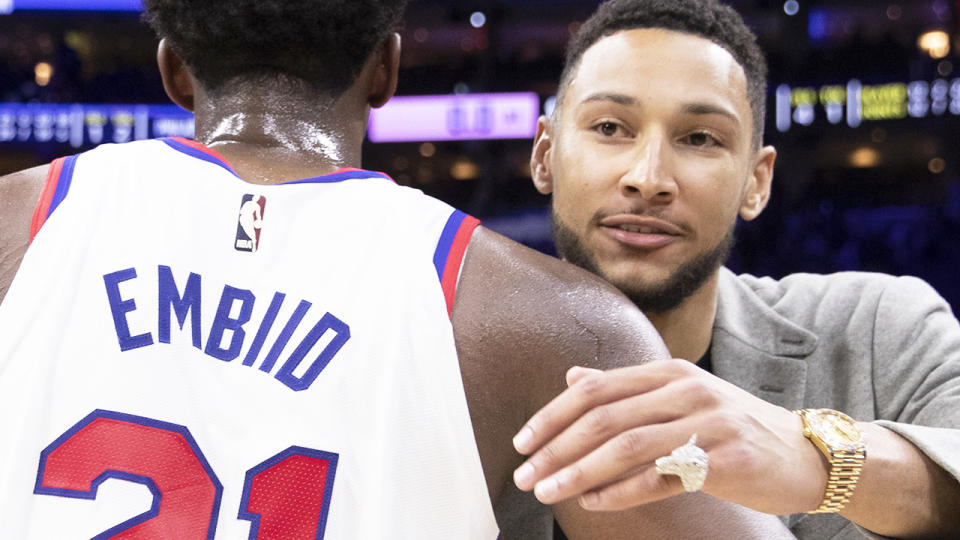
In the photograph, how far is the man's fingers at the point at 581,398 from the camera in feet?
3.25

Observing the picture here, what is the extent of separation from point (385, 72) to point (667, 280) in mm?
917

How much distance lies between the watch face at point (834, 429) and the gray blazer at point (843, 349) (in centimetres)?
66

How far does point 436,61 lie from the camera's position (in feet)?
41.8

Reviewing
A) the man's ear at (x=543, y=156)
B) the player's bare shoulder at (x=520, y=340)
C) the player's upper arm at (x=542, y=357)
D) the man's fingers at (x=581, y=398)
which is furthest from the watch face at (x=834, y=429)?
the man's ear at (x=543, y=156)

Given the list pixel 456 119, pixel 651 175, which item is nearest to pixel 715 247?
pixel 651 175

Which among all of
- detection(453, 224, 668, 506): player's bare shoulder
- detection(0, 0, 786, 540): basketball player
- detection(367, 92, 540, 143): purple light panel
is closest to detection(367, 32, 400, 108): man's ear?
detection(0, 0, 786, 540): basketball player

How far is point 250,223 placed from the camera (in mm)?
1168

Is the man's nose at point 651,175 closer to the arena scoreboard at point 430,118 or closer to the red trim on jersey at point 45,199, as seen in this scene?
the red trim on jersey at point 45,199

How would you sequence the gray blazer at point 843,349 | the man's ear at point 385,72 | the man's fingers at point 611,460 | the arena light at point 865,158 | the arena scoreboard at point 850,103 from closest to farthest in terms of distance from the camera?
1. the man's fingers at point 611,460
2. the man's ear at point 385,72
3. the gray blazer at point 843,349
4. the arena scoreboard at point 850,103
5. the arena light at point 865,158

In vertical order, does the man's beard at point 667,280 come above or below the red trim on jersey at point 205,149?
below

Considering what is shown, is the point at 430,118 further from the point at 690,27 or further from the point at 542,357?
the point at 542,357

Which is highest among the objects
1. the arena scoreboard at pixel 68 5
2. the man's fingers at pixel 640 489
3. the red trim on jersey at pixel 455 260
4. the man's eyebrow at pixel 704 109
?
the arena scoreboard at pixel 68 5

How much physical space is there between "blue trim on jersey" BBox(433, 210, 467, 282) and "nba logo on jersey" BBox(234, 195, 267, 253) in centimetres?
23

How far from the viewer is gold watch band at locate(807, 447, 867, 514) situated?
1.24 meters
